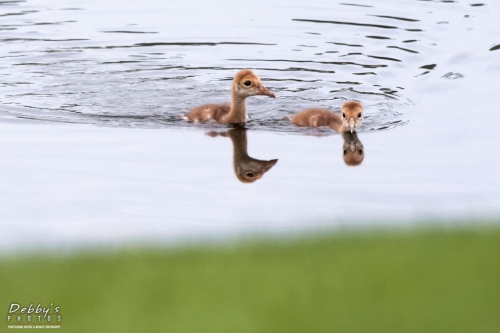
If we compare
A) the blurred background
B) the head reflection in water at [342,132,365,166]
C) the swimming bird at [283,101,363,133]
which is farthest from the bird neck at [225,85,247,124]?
the head reflection in water at [342,132,365,166]

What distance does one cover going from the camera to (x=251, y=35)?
2041 centimetres

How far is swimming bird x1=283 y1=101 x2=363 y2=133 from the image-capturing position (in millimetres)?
13859

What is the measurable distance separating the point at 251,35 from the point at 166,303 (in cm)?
1446

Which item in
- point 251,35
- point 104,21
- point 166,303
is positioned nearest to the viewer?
point 166,303

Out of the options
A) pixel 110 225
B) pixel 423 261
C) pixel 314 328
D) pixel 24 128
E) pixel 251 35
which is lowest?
pixel 314 328

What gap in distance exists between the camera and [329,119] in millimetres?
14336

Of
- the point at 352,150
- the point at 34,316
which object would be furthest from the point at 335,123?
the point at 34,316

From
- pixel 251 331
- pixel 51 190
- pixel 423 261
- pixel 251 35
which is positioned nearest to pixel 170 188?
pixel 51 190

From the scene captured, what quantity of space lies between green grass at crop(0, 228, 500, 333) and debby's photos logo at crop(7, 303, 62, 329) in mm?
45

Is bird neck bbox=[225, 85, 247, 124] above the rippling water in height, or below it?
below

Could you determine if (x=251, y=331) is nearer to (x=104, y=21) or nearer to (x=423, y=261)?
(x=423, y=261)

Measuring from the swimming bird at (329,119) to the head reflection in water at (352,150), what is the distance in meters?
0.11

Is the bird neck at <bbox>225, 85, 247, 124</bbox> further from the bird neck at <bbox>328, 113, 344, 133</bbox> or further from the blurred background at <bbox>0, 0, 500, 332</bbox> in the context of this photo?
the bird neck at <bbox>328, 113, 344, 133</bbox>

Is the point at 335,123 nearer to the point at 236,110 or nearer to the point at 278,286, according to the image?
the point at 236,110
